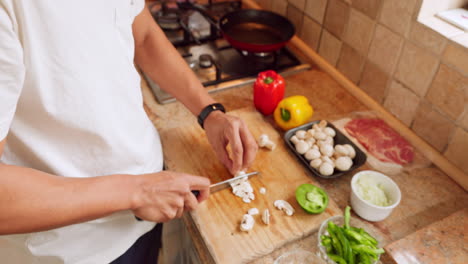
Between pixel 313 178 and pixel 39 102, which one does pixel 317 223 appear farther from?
pixel 39 102

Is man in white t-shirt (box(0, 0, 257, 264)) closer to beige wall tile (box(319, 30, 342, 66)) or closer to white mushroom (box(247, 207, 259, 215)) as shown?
white mushroom (box(247, 207, 259, 215))

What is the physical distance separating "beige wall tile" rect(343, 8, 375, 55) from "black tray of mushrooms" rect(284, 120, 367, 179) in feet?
1.00

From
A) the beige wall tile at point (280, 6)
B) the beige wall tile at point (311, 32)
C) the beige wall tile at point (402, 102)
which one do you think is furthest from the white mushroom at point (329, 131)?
the beige wall tile at point (280, 6)

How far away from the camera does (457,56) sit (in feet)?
2.94

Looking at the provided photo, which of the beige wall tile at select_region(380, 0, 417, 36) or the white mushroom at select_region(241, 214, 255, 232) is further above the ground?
the beige wall tile at select_region(380, 0, 417, 36)

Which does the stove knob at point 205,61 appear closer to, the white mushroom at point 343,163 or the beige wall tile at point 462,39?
the white mushroom at point 343,163

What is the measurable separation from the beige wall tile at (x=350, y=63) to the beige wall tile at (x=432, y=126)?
9.6 inches

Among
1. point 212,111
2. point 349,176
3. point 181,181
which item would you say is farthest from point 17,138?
point 349,176

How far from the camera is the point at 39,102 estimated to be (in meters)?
0.58

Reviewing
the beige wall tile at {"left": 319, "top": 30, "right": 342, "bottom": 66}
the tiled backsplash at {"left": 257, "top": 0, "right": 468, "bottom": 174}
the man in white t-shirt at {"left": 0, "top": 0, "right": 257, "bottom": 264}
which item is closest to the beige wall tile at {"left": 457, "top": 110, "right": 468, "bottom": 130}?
the tiled backsplash at {"left": 257, "top": 0, "right": 468, "bottom": 174}

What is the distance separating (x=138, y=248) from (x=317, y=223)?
472 mm

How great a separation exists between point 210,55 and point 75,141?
30.5 inches

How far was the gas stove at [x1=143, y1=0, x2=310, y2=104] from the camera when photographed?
4.13ft

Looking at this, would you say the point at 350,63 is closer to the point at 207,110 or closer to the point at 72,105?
the point at 207,110
